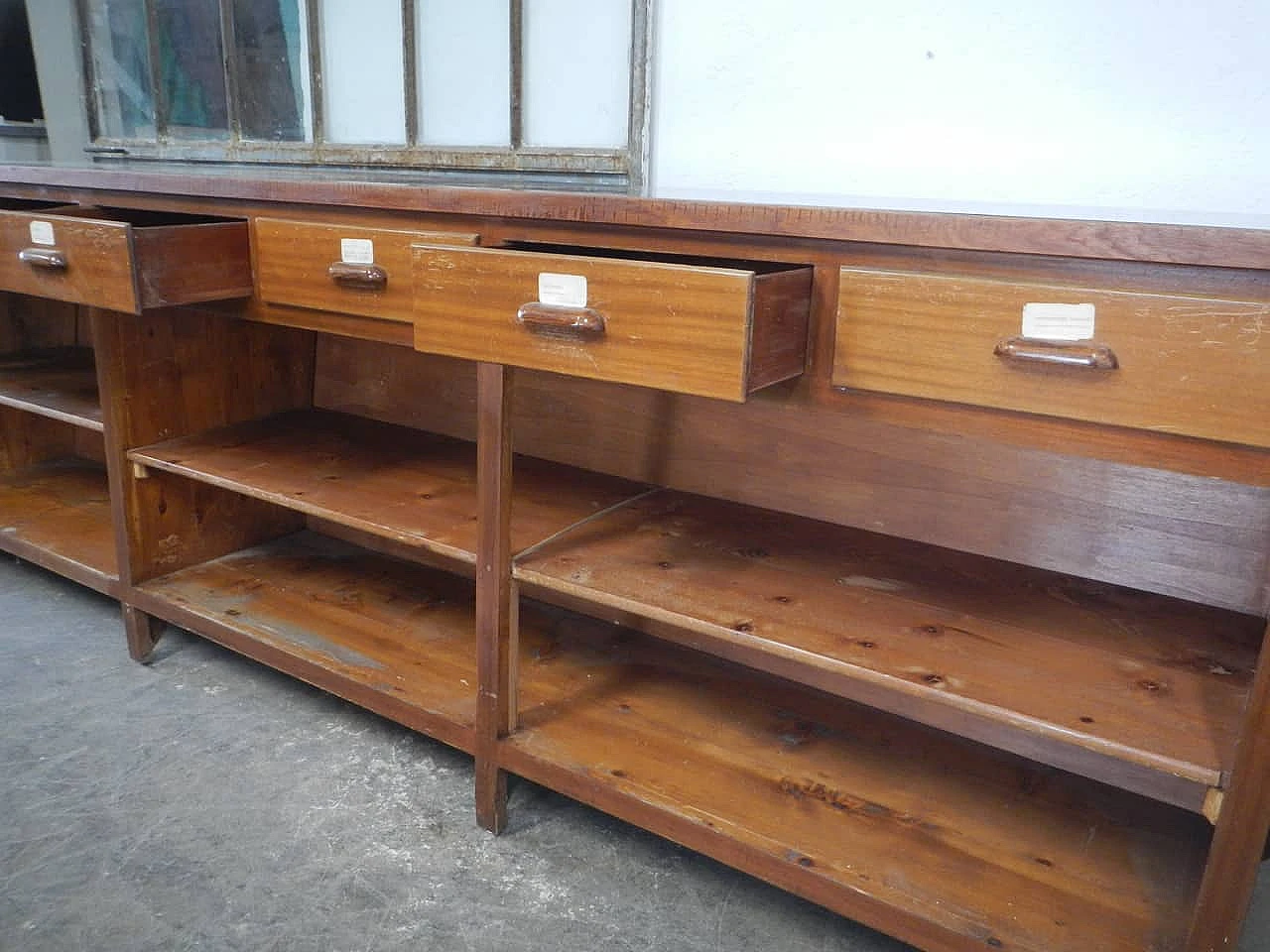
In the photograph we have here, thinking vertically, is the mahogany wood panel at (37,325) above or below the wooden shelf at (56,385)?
above

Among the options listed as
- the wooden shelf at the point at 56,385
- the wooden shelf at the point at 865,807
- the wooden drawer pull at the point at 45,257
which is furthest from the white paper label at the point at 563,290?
the wooden shelf at the point at 56,385

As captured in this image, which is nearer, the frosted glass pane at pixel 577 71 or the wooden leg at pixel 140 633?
the frosted glass pane at pixel 577 71

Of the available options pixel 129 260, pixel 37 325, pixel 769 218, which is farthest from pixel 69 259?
pixel 37 325

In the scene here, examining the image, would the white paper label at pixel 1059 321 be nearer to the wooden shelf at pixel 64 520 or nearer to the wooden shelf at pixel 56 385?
the wooden shelf at pixel 56 385

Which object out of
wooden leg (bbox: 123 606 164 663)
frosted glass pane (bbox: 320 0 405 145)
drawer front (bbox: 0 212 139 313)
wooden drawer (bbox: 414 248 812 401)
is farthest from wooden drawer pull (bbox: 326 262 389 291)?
wooden leg (bbox: 123 606 164 663)

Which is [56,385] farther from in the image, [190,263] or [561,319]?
→ [561,319]

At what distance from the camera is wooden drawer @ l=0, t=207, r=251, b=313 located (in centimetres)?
148

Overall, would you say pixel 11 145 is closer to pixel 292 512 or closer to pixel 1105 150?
pixel 292 512

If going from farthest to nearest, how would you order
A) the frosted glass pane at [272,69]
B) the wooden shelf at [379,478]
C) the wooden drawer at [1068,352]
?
1. the frosted glass pane at [272,69]
2. the wooden shelf at [379,478]
3. the wooden drawer at [1068,352]

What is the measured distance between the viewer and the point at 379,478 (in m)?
1.76

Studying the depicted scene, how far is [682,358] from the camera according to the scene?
3.35 feet

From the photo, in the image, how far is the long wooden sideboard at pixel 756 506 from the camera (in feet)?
3.12

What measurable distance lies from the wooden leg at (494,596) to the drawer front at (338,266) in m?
0.20

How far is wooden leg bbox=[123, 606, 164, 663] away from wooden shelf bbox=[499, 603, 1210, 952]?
868 millimetres
